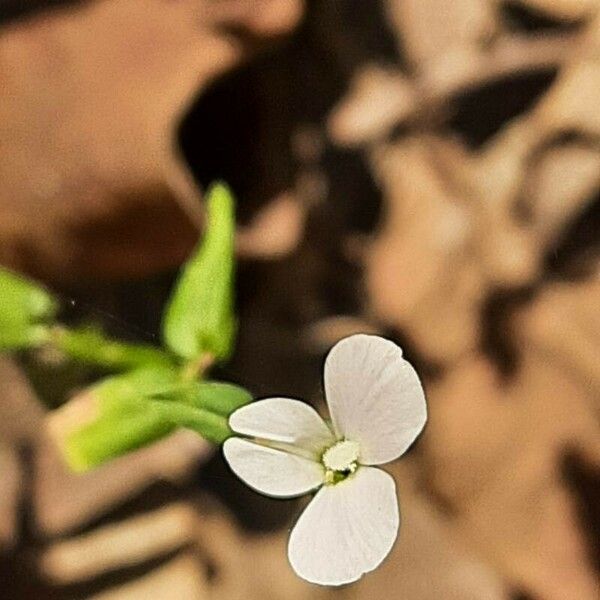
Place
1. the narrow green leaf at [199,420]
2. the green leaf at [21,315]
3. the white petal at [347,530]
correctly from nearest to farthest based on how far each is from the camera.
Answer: the white petal at [347,530], the narrow green leaf at [199,420], the green leaf at [21,315]

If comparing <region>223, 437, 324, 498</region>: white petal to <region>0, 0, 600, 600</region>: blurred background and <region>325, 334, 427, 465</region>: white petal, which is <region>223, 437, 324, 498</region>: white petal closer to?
<region>325, 334, 427, 465</region>: white petal

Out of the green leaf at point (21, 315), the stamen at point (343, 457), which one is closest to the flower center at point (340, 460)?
the stamen at point (343, 457)

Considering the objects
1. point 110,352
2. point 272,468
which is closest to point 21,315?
point 110,352

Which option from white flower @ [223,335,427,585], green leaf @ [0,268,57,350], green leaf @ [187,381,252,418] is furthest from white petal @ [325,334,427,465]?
green leaf @ [0,268,57,350]

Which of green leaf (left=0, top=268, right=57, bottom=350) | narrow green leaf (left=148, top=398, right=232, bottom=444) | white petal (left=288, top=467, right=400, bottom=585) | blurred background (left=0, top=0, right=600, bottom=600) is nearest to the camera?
white petal (left=288, top=467, right=400, bottom=585)

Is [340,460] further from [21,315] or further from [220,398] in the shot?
[21,315]

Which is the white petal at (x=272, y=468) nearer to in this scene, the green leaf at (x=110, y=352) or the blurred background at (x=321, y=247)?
the green leaf at (x=110, y=352)
